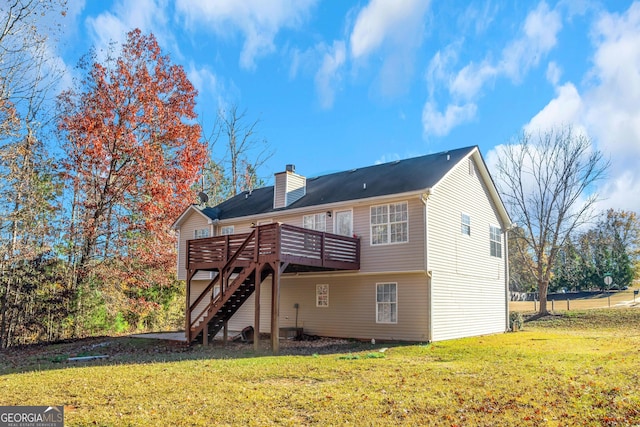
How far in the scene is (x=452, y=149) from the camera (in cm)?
1984

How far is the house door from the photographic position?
1810 centimetres

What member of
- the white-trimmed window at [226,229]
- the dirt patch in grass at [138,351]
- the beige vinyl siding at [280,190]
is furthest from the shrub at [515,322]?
the white-trimmed window at [226,229]

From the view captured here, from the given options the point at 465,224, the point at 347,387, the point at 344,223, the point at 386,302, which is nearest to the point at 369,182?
the point at 344,223

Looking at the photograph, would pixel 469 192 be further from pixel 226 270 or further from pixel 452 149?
pixel 226 270

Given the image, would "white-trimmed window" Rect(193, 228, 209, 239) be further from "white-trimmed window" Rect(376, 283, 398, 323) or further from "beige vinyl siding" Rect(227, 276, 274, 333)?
"white-trimmed window" Rect(376, 283, 398, 323)

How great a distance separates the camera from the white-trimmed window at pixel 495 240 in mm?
21328

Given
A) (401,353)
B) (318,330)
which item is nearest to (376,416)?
(401,353)

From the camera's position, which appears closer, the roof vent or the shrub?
the roof vent

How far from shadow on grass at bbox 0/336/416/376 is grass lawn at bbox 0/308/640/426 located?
0.15 m

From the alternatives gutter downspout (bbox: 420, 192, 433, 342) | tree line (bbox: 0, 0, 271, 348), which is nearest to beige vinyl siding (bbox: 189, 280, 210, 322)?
tree line (bbox: 0, 0, 271, 348)

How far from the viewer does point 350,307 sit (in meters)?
18.0

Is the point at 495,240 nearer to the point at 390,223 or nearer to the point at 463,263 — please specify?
the point at 463,263

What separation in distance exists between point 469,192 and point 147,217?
14881mm

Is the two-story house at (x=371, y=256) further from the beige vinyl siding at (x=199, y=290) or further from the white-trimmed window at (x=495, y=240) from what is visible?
the beige vinyl siding at (x=199, y=290)
